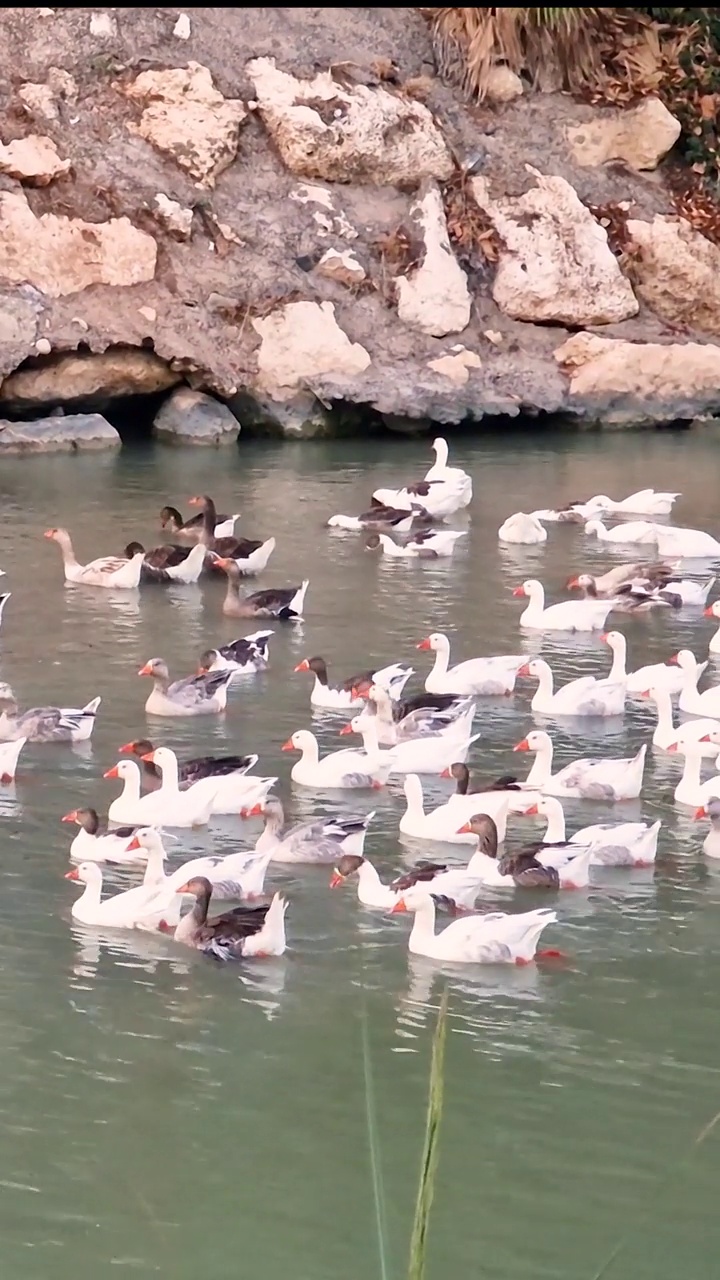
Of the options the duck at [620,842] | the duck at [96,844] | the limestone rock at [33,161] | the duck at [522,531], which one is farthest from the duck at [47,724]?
the limestone rock at [33,161]

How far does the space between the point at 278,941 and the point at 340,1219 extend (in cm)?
213

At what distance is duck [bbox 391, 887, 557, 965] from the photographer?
7.88 m

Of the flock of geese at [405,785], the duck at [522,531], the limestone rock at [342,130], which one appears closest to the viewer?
the flock of geese at [405,785]

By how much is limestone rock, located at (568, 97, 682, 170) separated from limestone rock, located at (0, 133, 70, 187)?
7390 millimetres

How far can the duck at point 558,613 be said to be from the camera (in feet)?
46.1

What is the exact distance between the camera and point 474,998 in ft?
25.2

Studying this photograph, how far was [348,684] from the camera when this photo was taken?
1177cm

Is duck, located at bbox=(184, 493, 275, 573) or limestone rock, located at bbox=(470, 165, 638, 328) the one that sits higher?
limestone rock, located at bbox=(470, 165, 638, 328)

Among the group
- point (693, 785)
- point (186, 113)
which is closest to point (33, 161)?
point (186, 113)

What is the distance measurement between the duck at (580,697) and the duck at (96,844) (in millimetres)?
3570

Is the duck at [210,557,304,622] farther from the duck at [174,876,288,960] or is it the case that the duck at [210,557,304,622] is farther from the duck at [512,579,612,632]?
the duck at [174,876,288,960]

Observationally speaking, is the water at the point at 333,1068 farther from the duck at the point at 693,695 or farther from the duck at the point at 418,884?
the duck at the point at 693,695

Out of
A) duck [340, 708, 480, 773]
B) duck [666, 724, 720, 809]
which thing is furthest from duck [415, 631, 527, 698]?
duck [666, 724, 720, 809]

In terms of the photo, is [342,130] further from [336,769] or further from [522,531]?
[336,769]
